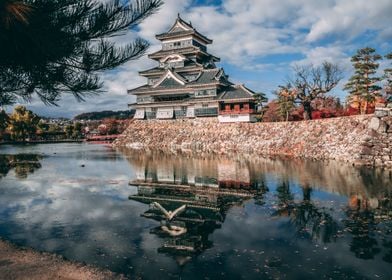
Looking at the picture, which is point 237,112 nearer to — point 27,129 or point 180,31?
point 180,31

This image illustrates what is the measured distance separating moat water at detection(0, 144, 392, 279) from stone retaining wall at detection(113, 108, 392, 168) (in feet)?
17.6

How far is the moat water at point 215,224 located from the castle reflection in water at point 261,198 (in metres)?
0.04

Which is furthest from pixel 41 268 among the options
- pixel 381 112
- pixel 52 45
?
pixel 381 112

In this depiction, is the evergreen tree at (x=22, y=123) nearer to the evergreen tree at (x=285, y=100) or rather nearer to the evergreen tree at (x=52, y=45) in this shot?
the evergreen tree at (x=285, y=100)

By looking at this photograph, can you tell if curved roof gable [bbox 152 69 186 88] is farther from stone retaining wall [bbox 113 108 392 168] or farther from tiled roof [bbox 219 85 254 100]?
tiled roof [bbox 219 85 254 100]

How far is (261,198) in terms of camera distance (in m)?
14.0

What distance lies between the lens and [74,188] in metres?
16.9

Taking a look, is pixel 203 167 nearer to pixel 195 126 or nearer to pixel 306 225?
pixel 306 225

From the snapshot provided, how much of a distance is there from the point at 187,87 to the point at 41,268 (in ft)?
130

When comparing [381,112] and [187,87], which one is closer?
[381,112]

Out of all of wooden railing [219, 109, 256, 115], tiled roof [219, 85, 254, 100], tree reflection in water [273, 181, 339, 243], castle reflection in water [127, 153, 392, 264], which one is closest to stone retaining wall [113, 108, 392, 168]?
wooden railing [219, 109, 256, 115]

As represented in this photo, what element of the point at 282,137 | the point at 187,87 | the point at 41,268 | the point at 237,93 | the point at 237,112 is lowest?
the point at 41,268

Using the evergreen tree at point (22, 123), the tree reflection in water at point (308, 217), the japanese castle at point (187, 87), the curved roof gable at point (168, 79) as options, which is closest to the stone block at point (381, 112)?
the tree reflection in water at point (308, 217)

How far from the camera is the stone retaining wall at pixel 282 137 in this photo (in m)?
23.6
